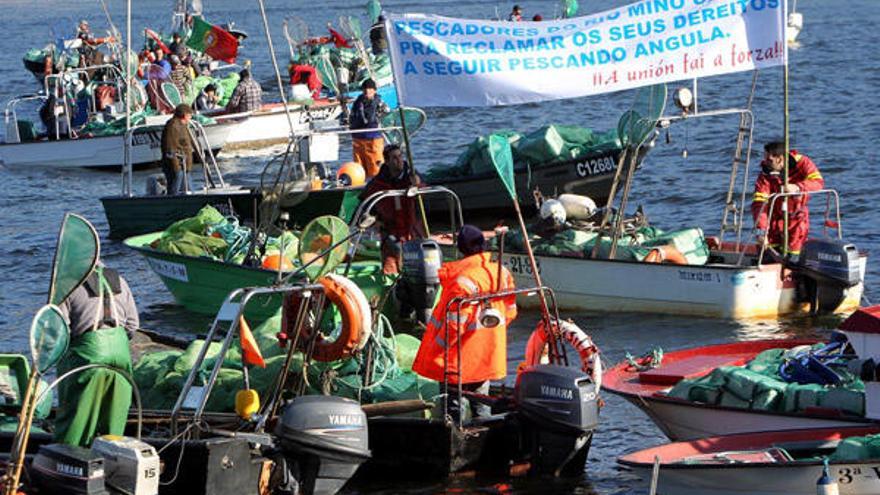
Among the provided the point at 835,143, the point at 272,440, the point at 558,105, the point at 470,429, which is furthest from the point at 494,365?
the point at 558,105

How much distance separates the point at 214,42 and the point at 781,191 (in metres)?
15.7

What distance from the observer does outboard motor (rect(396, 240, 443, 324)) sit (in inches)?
534

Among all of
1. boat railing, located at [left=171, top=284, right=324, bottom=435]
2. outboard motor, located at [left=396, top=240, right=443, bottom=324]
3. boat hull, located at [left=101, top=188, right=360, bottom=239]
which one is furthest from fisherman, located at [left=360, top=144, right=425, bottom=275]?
boat railing, located at [left=171, top=284, right=324, bottom=435]

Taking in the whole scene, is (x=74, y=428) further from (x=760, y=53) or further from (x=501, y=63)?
(x=760, y=53)

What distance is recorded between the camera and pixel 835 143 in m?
26.4

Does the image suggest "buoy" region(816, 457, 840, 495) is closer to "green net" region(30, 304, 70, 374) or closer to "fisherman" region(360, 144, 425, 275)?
"green net" region(30, 304, 70, 374)

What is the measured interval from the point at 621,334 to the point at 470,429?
4.47 m

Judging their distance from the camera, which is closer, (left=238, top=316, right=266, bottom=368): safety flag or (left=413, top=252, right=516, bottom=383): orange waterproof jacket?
(left=238, top=316, right=266, bottom=368): safety flag

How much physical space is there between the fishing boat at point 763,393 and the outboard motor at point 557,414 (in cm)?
69

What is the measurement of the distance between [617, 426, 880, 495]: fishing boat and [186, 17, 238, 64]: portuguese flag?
19229 mm

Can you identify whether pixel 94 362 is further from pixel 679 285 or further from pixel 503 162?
pixel 679 285

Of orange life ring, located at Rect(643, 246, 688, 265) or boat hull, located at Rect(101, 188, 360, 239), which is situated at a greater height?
boat hull, located at Rect(101, 188, 360, 239)

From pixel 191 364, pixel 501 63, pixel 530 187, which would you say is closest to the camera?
pixel 191 364

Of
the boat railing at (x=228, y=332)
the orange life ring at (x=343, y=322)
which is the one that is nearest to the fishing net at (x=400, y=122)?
the orange life ring at (x=343, y=322)
